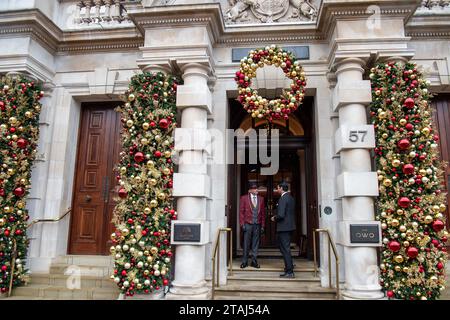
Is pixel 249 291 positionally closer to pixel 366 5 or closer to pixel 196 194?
pixel 196 194

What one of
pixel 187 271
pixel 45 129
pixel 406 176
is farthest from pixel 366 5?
pixel 45 129

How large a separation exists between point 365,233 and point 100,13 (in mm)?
7565

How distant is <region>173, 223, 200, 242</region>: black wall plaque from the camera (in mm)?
5699

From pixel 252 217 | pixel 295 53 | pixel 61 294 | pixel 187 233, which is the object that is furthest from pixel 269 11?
pixel 61 294

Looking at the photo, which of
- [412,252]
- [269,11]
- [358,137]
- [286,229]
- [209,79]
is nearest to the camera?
[412,252]

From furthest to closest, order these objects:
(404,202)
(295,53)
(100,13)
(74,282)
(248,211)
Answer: (100,13) < (248,211) < (295,53) < (74,282) < (404,202)

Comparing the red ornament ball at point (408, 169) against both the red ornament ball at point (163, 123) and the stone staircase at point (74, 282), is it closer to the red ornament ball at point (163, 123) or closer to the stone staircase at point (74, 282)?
the red ornament ball at point (163, 123)

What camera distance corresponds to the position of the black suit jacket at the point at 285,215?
668 cm

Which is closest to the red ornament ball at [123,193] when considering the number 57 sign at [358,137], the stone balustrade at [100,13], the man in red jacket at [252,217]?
the man in red jacket at [252,217]

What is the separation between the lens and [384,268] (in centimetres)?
536

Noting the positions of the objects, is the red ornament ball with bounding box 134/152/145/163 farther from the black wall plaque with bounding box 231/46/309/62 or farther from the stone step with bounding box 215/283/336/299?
the black wall plaque with bounding box 231/46/309/62

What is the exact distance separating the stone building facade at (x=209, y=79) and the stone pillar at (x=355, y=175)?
20mm

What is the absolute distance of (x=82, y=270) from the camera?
6727 millimetres

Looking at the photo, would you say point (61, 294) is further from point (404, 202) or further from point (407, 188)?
point (407, 188)
